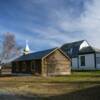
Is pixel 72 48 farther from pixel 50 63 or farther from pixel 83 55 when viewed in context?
pixel 50 63

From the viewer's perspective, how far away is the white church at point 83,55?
59.9 m

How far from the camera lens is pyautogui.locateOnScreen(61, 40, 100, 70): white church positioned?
59906 mm

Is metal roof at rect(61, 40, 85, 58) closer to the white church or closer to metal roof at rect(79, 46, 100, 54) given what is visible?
the white church

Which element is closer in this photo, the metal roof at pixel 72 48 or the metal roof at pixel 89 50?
the metal roof at pixel 89 50

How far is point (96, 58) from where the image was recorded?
196ft

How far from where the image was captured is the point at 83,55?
209ft

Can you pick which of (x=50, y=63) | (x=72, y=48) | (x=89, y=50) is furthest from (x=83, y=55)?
(x=50, y=63)

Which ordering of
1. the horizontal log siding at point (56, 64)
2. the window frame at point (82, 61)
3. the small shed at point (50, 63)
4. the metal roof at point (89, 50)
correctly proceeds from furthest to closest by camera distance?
the window frame at point (82, 61) → the metal roof at point (89, 50) → the horizontal log siding at point (56, 64) → the small shed at point (50, 63)

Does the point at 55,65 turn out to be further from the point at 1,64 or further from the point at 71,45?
the point at 1,64

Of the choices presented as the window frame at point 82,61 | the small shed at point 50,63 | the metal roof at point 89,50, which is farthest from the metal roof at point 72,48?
the small shed at point 50,63

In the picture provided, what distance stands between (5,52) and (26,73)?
23.6 m

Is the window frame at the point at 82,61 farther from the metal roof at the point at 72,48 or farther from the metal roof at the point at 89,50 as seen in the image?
the metal roof at the point at 72,48

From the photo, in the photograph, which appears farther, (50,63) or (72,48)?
(72,48)

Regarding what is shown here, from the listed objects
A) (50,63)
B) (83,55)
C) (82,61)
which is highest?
(83,55)
